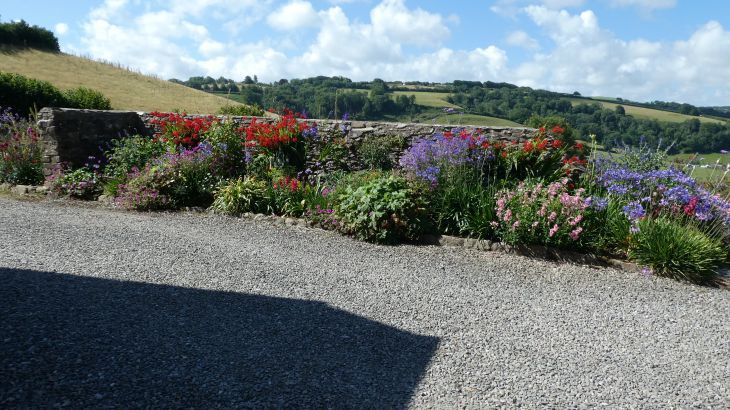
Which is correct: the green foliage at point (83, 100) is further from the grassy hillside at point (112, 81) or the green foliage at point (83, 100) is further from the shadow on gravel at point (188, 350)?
the shadow on gravel at point (188, 350)

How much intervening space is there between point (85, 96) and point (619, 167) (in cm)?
1765

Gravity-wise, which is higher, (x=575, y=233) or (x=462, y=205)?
(x=462, y=205)

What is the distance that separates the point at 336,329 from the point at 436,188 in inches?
139

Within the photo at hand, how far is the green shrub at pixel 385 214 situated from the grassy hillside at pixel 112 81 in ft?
75.3

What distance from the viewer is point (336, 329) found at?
373 cm

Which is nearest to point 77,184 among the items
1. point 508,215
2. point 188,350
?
point 188,350

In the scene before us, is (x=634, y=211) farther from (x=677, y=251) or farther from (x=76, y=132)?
(x=76, y=132)

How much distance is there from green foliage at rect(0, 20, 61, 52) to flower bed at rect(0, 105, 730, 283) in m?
33.5

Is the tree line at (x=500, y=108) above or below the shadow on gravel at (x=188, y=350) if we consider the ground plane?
above

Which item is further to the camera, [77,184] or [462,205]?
[77,184]

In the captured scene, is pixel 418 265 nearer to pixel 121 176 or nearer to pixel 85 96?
pixel 121 176

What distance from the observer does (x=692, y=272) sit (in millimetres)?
5383

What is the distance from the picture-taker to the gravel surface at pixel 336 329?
113 inches

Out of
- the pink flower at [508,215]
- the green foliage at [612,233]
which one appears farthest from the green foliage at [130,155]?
the green foliage at [612,233]
